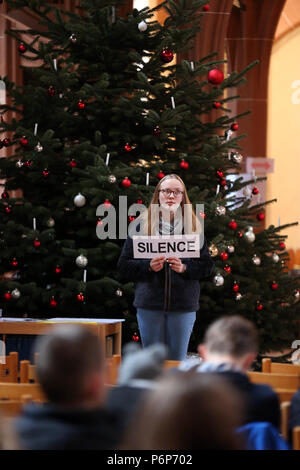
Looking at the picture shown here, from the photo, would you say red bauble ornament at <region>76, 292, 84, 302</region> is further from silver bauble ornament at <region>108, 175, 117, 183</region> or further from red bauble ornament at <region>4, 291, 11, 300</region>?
silver bauble ornament at <region>108, 175, 117, 183</region>

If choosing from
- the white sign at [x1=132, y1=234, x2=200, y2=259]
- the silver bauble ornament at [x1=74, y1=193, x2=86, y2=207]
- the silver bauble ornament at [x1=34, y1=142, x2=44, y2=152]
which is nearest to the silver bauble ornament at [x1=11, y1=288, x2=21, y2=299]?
the silver bauble ornament at [x1=74, y1=193, x2=86, y2=207]

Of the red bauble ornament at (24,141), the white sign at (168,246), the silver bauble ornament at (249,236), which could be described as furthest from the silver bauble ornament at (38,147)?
the white sign at (168,246)

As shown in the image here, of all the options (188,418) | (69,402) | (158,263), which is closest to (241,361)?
(69,402)

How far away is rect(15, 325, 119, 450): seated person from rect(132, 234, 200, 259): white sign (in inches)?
119


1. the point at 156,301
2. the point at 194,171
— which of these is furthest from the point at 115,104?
the point at 156,301

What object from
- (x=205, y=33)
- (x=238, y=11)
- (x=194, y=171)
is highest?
(x=238, y=11)

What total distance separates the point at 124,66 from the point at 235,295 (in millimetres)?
2310

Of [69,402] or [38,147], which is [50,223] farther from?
[69,402]

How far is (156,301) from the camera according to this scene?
5.39 metres

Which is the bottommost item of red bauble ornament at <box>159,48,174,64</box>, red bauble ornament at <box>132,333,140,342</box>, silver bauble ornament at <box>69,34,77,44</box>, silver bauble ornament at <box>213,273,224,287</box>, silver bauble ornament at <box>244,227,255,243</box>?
red bauble ornament at <box>132,333,140,342</box>

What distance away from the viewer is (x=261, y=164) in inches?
618

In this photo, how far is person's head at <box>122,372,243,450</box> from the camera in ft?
6.13

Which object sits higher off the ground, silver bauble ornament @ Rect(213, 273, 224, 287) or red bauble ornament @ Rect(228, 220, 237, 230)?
red bauble ornament @ Rect(228, 220, 237, 230)

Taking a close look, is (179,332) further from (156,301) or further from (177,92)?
(177,92)
